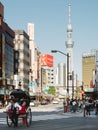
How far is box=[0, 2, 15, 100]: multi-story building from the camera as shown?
127 m

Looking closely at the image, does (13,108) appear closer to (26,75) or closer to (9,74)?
(9,74)

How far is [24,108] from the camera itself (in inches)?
1017

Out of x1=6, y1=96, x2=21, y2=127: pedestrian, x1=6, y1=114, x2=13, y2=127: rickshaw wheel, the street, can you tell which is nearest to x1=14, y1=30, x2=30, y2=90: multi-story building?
the street

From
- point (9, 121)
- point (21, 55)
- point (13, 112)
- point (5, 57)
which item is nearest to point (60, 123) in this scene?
point (9, 121)

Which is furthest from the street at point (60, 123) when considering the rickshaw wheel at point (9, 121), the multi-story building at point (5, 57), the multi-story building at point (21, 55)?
the multi-story building at point (21, 55)

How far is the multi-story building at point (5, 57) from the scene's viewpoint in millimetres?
127375

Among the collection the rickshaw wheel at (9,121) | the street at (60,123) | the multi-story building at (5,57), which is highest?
the multi-story building at (5,57)

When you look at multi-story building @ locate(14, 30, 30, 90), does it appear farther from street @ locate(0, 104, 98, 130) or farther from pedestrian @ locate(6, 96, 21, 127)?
pedestrian @ locate(6, 96, 21, 127)

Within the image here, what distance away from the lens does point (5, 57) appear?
437 feet

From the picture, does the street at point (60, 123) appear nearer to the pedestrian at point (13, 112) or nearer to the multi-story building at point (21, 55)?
the pedestrian at point (13, 112)

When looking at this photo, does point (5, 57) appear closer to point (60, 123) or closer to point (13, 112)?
point (60, 123)

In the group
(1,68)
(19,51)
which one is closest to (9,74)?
(1,68)

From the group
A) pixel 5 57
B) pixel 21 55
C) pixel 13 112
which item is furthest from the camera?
pixel 21 55

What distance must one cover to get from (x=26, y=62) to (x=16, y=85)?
2709 centimetres
